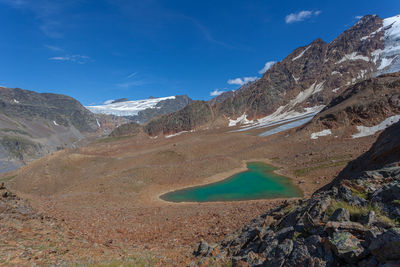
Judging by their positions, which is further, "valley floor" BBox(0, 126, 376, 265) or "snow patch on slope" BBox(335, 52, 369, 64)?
"snow patch on slope" BBox(335, 52, 369, 64)

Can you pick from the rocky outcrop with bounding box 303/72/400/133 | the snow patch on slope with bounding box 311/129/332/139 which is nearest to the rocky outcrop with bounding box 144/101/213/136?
the rocky outcrop with bounding box 303/72/400/133

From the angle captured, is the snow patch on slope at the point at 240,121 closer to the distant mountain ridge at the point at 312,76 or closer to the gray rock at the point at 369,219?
the distant mountain ridge at the point at 312,76

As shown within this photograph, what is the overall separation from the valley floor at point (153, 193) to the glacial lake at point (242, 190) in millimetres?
1934

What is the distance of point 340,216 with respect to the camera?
6723 millimetres

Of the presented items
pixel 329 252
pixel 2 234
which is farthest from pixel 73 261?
pixel 329 252

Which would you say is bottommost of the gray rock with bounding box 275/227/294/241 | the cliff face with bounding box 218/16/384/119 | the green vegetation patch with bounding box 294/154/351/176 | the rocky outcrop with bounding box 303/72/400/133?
the green vegetation patch with bounding box 294/154/351/176

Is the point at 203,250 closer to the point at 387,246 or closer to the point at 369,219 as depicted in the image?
the point at 369,219

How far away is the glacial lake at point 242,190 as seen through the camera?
30266mm

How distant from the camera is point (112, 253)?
10398 millimetres

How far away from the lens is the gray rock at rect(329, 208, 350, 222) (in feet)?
21.7

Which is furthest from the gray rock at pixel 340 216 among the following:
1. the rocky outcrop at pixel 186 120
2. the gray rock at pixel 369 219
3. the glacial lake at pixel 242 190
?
the rocky outcrop at pixel 186 120

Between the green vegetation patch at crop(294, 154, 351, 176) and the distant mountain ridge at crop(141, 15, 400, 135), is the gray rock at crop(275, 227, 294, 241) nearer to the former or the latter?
the green vegetation patch at crop(294, 154, 351, 176)

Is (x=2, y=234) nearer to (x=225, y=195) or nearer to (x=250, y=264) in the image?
(x=250, y=264)

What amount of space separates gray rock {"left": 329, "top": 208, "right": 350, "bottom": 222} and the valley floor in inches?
259
